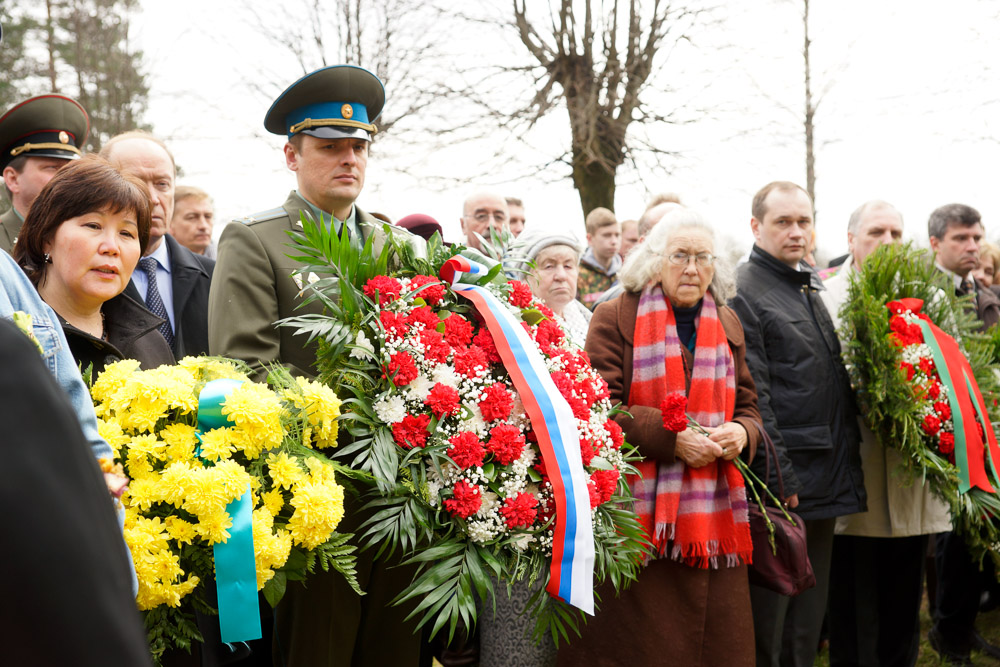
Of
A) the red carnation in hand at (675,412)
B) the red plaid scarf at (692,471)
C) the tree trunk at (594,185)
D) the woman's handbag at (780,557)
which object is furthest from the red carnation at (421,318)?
the tree trunk at (594,185)

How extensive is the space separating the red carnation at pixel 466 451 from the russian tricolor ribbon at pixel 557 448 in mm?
198

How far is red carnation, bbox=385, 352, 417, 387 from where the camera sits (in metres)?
2.42

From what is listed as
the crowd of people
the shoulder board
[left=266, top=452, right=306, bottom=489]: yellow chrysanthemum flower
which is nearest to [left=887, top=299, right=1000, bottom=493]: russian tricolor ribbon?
the crowd of people

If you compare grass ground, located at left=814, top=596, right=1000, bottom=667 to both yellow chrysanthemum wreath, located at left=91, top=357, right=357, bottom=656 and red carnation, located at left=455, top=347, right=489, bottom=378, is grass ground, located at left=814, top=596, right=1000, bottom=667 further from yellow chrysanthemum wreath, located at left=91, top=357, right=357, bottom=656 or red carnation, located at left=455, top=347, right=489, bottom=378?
yellow chrysanthemum wreath, located at left=91, top=357, right=357, bottom=656

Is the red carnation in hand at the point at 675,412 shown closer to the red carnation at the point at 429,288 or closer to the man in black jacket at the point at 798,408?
the man in black jacket at the point at 798,408

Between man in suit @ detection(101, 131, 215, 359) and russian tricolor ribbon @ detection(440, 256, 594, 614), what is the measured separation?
1511 millimetres

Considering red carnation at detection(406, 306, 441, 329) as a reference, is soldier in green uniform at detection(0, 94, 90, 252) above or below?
above

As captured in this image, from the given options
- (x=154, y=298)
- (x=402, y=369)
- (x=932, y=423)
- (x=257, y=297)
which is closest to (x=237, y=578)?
(x=402, y=369)

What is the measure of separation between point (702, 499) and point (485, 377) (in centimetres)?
A: 141

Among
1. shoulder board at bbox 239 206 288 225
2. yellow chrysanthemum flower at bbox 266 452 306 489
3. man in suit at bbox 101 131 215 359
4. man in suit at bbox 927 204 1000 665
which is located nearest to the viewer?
yellow chrysanthemum flower at bbox 266 452 306 489

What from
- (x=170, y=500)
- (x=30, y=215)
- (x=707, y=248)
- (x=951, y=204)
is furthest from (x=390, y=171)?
(x=170, y=500)

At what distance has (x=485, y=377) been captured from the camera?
2553 millimetres

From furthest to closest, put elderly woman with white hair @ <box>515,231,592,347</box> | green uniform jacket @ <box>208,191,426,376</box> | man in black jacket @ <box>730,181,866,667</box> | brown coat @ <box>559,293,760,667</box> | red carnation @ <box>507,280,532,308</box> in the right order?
1. elderly woman with white hair @ <box>515,231,592,347</box>
2. man in black jacket @ <box>730,181,866,667</box>
3. brown coat @ <box>559,293,760,667</box>
4. red carnation @ <box>507,280,532,308</box>
5. green uniform jacket @ <box>208,191,426,376</box>

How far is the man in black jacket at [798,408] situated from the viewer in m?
3.94
